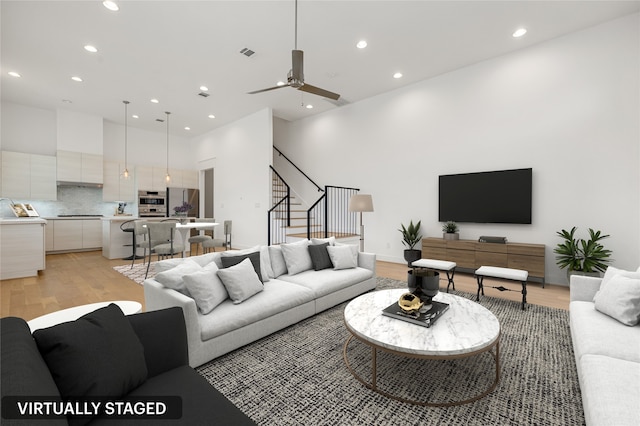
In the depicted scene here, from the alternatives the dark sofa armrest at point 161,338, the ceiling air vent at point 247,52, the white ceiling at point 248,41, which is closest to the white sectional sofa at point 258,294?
the dark sofa armrest at point 161,338

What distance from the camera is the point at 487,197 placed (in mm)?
5094

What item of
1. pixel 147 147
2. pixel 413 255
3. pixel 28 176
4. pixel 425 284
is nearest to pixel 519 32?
pixel 413 255

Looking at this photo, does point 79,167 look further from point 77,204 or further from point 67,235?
point 67,235

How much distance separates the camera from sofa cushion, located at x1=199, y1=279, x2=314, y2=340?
229 cm

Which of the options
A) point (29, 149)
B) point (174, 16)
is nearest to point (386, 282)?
point (174, 16)

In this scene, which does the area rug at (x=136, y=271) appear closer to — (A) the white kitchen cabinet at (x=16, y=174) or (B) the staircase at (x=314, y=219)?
(B) the staircase at (x=314, y=219)

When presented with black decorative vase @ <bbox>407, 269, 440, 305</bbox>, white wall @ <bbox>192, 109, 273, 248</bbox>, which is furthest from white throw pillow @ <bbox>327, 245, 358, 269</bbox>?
white wall @ <bbox>192, 109, 273, 248</bbox>

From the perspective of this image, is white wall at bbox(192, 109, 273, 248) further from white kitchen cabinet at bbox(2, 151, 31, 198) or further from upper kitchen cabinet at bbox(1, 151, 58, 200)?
white kitchen cabinet at bbox(2, 151, 31, 198)

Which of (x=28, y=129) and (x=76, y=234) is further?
(x=76, y=234)

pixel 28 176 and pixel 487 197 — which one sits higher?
pixel 28 176

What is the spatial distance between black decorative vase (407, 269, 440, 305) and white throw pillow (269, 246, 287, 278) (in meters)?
1.77

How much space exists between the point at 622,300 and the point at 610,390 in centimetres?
115

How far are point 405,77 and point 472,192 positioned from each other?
2.64 metres

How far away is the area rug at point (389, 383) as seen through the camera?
1.72m
